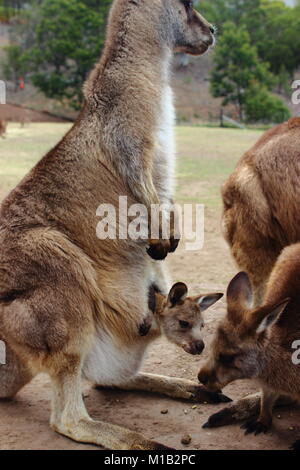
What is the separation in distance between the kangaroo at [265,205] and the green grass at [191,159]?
3.53 m

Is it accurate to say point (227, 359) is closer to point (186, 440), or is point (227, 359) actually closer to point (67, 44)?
point (186, 440)

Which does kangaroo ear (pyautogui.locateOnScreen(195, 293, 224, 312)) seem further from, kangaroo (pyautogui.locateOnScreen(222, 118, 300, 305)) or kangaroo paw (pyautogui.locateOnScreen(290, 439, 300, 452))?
kangaroo paw (pyautogui.locateOnScreen(290, 439, 300, 452))

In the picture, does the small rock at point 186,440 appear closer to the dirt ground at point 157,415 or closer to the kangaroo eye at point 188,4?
the dirt ground at point 157,415

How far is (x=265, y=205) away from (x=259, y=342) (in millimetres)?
980

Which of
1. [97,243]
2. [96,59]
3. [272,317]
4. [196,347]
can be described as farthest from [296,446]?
[96,59]

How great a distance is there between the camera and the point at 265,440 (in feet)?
11.1

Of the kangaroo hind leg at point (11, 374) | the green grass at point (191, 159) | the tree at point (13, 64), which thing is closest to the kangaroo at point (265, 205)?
the kangaroo hind leg at point (11, 374)

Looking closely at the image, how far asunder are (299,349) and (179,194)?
363 inches

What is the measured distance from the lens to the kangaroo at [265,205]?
3.85 metres

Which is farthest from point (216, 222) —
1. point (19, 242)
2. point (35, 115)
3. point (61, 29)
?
point (61, 29)

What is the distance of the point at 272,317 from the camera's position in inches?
124
